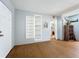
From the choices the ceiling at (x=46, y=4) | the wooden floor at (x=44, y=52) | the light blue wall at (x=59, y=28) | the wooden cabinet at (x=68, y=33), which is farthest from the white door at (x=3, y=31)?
the wooden cabinet at (x=68, y=33)

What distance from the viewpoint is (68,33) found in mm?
7727

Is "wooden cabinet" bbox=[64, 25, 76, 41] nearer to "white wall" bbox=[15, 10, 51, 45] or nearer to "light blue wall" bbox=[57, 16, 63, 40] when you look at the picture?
"light blue wall" bbox=[57, 16, 63, 40]

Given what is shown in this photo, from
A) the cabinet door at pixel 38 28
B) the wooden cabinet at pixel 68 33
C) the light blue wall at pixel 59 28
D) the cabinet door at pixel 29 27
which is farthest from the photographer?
the light blue wall at pixel 59 28

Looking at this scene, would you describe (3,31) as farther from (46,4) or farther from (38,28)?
(38,28)

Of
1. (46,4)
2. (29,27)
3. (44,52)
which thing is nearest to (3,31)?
(44,52)

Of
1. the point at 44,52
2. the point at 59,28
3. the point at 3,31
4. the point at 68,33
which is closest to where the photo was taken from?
the point at 3,31

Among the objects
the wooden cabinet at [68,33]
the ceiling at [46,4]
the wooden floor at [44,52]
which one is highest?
the ceiling at [46,4]

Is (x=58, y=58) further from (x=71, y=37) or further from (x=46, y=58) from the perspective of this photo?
(x=71, y=37)

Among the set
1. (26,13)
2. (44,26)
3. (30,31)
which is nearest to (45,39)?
(44,26)

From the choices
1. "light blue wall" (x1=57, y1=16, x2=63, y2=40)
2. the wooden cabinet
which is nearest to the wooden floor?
the wooden cabinet

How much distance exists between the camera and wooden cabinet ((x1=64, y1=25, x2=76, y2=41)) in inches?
303

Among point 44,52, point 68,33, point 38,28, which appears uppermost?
point 38,28

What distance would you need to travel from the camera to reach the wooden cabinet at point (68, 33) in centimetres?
771

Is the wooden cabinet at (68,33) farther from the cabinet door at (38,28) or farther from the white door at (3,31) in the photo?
the white door at (3,31)
